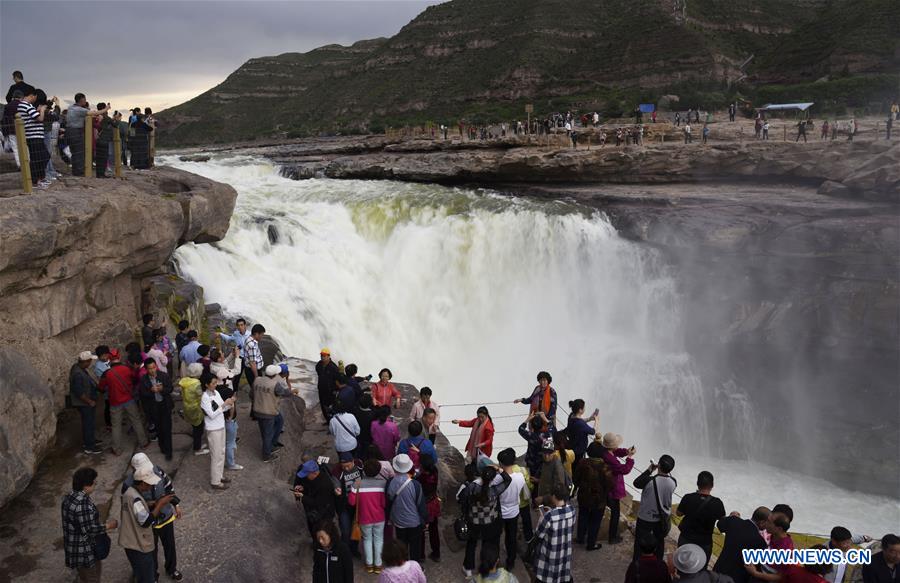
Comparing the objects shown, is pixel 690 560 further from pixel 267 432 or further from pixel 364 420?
pixel 267 432

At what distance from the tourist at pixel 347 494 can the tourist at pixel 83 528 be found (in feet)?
6.89

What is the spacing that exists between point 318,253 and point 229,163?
17.5m

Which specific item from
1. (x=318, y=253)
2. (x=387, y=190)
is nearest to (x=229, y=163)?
(x=387, y=190)

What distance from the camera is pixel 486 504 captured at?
6.75m

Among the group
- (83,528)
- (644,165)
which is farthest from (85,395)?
(644,165)

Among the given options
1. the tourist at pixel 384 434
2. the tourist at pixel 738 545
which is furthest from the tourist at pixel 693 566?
the tourist at pixel 384 434

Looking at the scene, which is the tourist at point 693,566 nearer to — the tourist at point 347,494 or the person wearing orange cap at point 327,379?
the tourist at point 347,494

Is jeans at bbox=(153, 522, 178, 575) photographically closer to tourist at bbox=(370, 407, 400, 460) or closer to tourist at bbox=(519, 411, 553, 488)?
tourist at bbox=(370, 407, 400, 460)

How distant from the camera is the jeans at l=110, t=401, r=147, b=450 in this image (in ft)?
27.0

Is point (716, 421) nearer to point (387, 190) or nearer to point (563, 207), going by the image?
point (563, 207)

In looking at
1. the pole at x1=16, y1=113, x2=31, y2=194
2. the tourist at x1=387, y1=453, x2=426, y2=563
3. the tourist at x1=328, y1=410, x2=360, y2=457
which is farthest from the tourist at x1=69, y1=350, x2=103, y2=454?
the tourist at x1=387, y1=453, x2=426, y2=563

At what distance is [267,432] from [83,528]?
9.57 feet

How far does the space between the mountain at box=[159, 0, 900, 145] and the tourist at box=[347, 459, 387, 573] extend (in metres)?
48.1

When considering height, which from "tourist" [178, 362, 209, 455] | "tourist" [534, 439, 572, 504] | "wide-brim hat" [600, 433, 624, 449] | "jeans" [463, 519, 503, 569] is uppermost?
"tourist" [178, 362, 209, 455]
